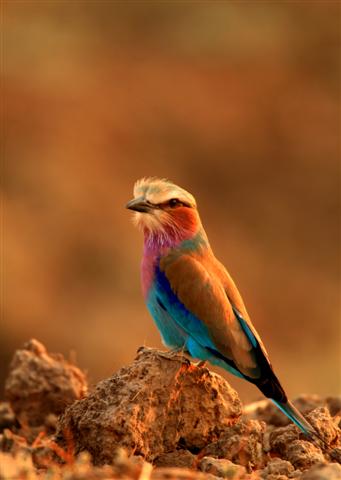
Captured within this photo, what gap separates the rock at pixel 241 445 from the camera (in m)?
6.34

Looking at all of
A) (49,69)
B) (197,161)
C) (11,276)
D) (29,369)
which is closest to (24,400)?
(29,369)

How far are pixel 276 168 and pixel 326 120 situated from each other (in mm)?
2840

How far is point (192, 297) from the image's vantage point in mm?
6832

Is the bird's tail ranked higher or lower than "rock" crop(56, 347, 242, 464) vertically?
higher

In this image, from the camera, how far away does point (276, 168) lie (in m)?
22.9

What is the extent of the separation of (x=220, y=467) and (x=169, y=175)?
616 inches

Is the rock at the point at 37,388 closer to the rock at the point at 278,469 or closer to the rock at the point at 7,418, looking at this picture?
the rock at the point at 7,418

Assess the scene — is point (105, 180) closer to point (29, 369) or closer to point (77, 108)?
point (77, 108)

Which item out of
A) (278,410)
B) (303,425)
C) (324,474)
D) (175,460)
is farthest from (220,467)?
(278,410)

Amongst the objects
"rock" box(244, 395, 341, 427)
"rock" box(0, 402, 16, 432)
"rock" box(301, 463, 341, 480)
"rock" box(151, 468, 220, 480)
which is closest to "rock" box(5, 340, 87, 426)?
"rock" box(0, 402, 16, 432)

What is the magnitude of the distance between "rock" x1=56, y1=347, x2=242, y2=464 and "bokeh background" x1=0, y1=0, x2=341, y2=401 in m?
7.40

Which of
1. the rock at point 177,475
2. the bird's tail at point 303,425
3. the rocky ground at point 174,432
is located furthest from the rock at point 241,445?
the rock at point 177,475

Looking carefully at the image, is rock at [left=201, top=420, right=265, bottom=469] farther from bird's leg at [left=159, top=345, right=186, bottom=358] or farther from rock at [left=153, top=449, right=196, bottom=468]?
bird's leg at [left=159, top=345, right=186, bottom=358]

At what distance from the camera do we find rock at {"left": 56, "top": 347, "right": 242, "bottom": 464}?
6117 mm
